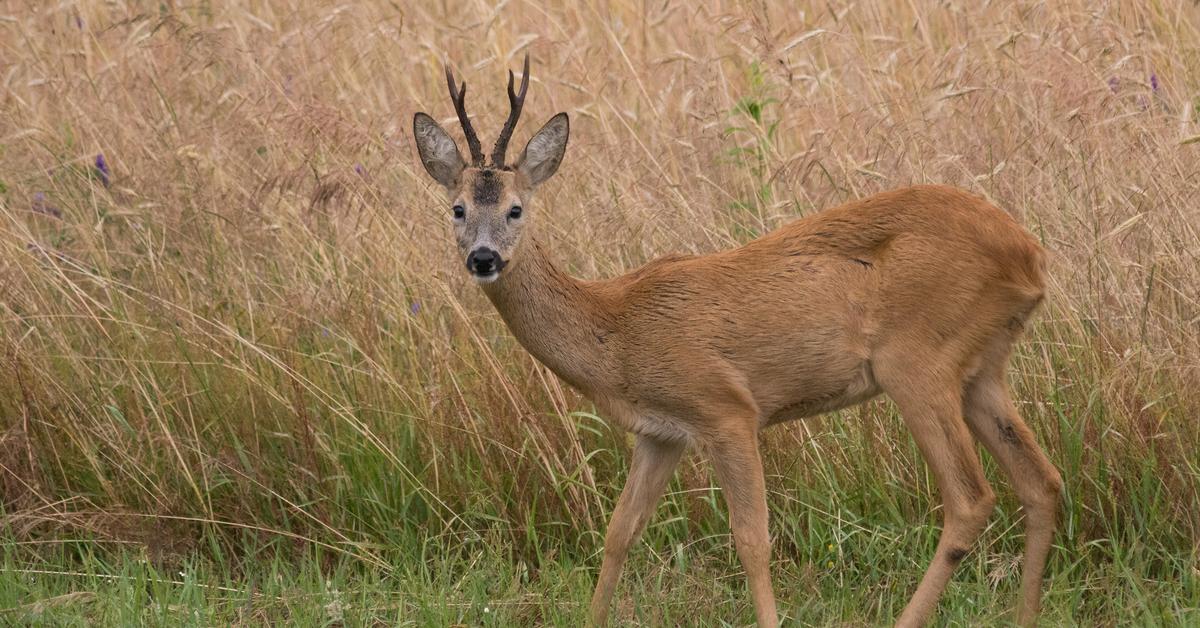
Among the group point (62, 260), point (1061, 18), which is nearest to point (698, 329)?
point (1061, 18)

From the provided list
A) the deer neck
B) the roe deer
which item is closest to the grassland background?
the roe deer

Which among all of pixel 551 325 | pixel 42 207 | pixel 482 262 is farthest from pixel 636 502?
pixel 42 207

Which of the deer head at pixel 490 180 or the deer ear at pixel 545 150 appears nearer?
the deer head at pixel 490 180

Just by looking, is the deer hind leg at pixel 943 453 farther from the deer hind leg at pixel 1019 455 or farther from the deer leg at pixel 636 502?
the deer leg at pixel 636 502

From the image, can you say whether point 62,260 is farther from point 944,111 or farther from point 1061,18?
point 1061,18

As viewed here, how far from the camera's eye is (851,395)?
4.67 m

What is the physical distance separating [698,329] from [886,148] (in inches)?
71.5

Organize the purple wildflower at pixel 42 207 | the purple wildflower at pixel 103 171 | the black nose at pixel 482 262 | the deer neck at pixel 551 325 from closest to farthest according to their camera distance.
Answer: the black nose at pixel 482 262
the deer neck at pixel 551 325
the purple wildflower at pixel 103 171
the purple wildflower at pixel 42 207

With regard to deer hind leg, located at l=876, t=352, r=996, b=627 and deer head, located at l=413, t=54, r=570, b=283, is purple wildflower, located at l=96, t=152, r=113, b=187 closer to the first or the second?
deer head, located at l=413, t=54, r=570, b=283

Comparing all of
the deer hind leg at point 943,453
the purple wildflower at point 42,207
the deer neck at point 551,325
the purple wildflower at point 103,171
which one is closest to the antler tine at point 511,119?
the deer neck at point 551,325

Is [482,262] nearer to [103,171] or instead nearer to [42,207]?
[103,171]

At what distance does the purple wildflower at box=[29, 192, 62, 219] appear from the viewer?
22.1 feet

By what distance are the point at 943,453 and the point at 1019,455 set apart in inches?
13.6

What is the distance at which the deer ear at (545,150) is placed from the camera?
15.6 feet
